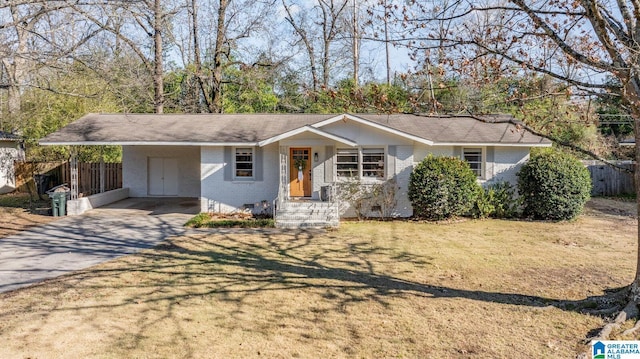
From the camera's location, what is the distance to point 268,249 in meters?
9.89

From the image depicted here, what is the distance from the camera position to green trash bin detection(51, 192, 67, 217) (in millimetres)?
14359

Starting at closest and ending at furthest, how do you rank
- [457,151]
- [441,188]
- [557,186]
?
[441,188], [557,186], [457,151]

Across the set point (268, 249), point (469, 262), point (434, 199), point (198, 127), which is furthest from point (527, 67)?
point (198, 127)

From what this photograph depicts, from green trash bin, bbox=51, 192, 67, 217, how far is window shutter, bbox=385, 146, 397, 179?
11688 millimetres

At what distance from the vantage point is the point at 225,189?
1527 centimetres

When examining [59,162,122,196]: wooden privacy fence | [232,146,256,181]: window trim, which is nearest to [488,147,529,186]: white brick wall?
[232,146,256,181]: window trim

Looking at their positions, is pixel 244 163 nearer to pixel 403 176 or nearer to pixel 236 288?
pixel 403 176

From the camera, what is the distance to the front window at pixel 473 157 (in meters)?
15.4

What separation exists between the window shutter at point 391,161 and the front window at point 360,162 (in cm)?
23

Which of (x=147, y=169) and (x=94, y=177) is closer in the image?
(x=94, y=177)

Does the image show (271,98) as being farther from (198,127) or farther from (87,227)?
(87,227)

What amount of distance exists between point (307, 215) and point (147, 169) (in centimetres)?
1001

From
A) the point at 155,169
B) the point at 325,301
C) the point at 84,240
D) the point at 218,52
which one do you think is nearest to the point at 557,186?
the point at 325,301

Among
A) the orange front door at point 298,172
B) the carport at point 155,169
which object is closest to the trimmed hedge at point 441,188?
the orange front door at point 298,172
